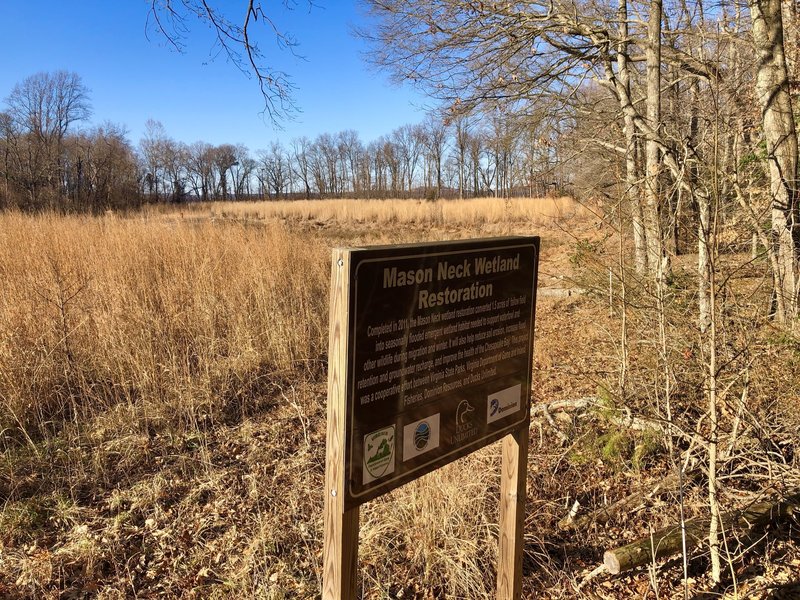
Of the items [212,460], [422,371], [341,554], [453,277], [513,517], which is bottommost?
[212,460]

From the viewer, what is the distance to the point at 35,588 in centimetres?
256

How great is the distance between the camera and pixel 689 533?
2676 millimetres

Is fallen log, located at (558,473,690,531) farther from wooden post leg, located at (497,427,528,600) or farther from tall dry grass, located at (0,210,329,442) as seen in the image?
tall dry grass, located at (0,210,329,442)

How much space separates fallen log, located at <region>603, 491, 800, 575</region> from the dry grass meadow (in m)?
0.15

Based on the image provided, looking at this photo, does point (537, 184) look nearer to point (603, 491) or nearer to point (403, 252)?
point (603, 491)

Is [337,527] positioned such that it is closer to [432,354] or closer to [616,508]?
[432,354]

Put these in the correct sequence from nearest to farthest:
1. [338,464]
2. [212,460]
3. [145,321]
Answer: [338,464] → [212,460] → [145,321]

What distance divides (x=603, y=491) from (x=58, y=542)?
10.5 ft

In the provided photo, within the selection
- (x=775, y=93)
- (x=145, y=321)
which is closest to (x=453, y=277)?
(x=775, y=93)

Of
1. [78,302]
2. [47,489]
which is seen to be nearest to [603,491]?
→ [47,489]

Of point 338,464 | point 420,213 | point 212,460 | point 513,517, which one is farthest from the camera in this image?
point 420,213

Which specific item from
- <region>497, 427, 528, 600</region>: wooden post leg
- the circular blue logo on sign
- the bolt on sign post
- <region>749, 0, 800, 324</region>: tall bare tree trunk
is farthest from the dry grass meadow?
<region>749, 0, 800, 324</region>: tall bare tree trunk

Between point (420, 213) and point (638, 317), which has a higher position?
point (420, 213)

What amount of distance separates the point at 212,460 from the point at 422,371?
278 cm
